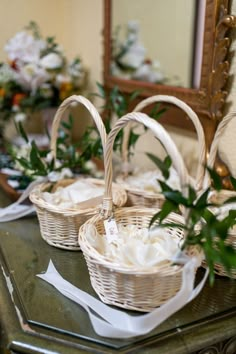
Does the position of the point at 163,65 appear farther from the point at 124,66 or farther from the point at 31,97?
the point at 31,97

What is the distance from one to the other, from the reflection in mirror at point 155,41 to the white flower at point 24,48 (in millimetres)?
290

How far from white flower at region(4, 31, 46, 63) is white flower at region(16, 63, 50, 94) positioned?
0.11 feet

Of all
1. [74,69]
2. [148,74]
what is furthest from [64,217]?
[74,69]

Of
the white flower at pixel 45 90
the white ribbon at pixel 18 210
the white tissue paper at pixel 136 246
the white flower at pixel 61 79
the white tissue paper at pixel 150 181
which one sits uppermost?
the white flower at pixel 61 79

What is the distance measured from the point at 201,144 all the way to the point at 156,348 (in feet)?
1.35

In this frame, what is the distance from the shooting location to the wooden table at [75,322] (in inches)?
24.8

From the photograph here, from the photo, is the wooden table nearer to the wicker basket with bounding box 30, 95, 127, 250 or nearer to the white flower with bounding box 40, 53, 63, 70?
the wicker basket with bounding box 30, 95, 127, 250

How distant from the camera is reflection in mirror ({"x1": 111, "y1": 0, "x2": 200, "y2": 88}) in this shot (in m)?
1.17

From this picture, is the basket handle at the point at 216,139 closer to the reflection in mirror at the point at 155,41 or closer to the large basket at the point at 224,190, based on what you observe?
the large basket at the point at 224,190

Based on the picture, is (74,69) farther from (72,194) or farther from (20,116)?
(72,194)

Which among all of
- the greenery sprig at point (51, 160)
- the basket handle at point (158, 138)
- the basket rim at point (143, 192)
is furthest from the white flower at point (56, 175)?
the basket handle at point (158, 138)

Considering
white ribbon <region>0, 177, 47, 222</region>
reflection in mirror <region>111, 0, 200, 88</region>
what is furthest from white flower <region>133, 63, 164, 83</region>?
white ribbon <region>0, 177, 47, 222</region>

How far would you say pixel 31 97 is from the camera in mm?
1513

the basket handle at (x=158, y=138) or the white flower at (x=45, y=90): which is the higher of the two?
the basket handle at (x=158, y=138)
